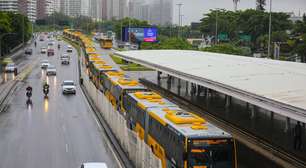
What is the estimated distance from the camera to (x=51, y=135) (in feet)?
103

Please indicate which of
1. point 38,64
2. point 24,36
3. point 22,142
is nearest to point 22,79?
point 38,64

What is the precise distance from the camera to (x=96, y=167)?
1995 cm

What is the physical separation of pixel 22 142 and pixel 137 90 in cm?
763

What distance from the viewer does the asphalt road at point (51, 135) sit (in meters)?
25.7

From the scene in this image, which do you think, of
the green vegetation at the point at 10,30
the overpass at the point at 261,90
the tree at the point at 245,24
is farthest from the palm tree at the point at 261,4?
the overpass at the point at 261,90

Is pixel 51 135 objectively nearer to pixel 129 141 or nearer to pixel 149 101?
pixel 129 141

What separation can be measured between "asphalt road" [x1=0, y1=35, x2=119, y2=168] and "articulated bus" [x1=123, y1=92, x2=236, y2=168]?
12.4ft

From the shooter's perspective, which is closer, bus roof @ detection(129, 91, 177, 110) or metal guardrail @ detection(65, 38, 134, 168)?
bus roof @ detection(129, 91, 177, 110)

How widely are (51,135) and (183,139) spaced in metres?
16.1

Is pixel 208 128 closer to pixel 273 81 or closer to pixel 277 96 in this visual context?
pixel 277 96

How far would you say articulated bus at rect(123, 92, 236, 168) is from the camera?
17.0 m

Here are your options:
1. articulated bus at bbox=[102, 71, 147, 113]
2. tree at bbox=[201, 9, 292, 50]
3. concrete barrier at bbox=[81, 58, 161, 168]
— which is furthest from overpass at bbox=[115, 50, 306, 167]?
tree at bbox=[201, 9, 292, 50]

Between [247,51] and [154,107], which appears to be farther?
[247,51]

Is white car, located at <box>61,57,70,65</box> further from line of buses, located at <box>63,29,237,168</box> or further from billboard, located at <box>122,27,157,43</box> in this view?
line of buses, located at <box>63,29,237,168</box>
